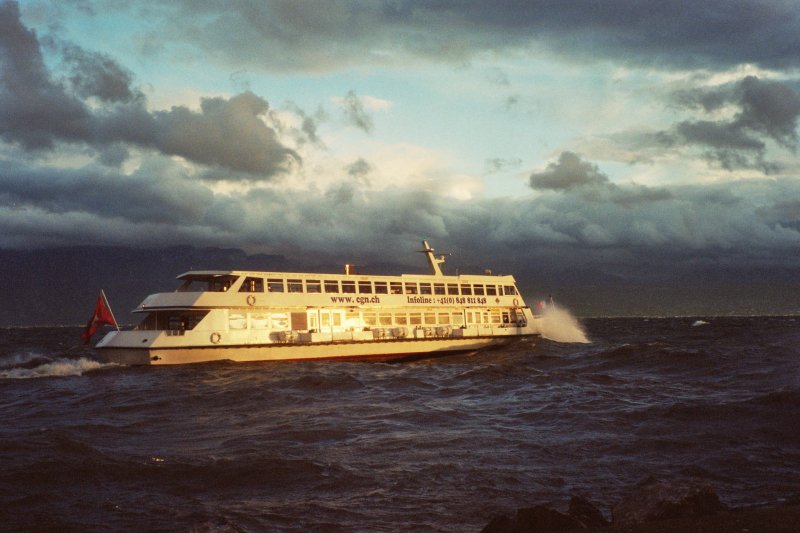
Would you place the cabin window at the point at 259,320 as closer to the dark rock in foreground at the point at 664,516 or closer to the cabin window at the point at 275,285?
the cabin window at the point at 275,285

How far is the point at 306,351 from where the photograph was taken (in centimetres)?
3588

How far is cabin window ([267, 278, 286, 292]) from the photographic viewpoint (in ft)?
116

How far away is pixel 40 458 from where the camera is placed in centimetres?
1342

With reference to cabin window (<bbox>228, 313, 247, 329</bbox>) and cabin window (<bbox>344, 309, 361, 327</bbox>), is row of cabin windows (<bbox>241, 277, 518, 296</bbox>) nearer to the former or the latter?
cabin window (<bbox>344, 309, 361, 327</bbox>)

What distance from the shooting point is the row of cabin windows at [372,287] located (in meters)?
35.4

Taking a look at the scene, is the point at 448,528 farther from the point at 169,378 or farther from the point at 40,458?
the point at 169,378

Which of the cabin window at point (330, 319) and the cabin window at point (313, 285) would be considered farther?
the cabin window at point (330, 319)

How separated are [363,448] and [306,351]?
21.9m

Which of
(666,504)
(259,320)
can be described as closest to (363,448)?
(666,504)

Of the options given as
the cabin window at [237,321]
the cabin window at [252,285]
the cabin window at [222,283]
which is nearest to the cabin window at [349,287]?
the cabin window at [252,285]

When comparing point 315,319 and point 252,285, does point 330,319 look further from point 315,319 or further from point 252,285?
point 252,285

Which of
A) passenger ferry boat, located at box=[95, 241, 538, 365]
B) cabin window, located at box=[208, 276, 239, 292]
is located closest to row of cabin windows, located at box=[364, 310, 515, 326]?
passenger ferry boat, located at box=[95, 241, 538, 365]

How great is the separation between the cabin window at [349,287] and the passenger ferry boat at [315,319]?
0.21 feet

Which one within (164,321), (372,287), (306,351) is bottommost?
(306,351)
